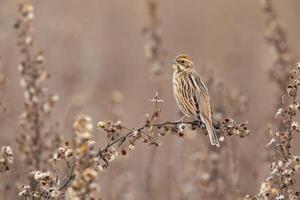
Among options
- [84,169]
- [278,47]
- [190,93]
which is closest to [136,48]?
[278,47]

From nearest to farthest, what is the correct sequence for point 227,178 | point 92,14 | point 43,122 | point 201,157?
point 43,122 < point 227,178 < point 201,157 < point 92,14

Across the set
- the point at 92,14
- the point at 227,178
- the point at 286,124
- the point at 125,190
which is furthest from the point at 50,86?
the point at 286,124

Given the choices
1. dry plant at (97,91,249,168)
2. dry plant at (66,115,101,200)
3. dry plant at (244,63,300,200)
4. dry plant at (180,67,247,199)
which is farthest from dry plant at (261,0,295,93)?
dry plant at (66,115,101,200)

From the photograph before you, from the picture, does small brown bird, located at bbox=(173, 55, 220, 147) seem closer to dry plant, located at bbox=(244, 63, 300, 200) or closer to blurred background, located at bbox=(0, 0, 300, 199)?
dry plant, located at bbox=(244, 63, 300, 200)

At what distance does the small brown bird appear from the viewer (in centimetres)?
512

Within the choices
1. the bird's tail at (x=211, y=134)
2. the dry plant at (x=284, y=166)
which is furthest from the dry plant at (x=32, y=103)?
the dry plant at (x=284, y=166)

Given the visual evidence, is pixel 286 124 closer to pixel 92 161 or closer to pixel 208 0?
pixel 92 161

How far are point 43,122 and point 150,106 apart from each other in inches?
239

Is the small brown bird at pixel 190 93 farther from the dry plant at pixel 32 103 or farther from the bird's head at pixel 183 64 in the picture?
the dry plant at pixel 32 103

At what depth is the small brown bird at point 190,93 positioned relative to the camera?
16.8ft

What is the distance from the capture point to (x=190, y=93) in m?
5.37

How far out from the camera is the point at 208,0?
15.1 meters

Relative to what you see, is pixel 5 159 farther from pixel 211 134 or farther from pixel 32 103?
pixel 32 103

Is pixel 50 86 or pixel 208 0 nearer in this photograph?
pixel 50 86
